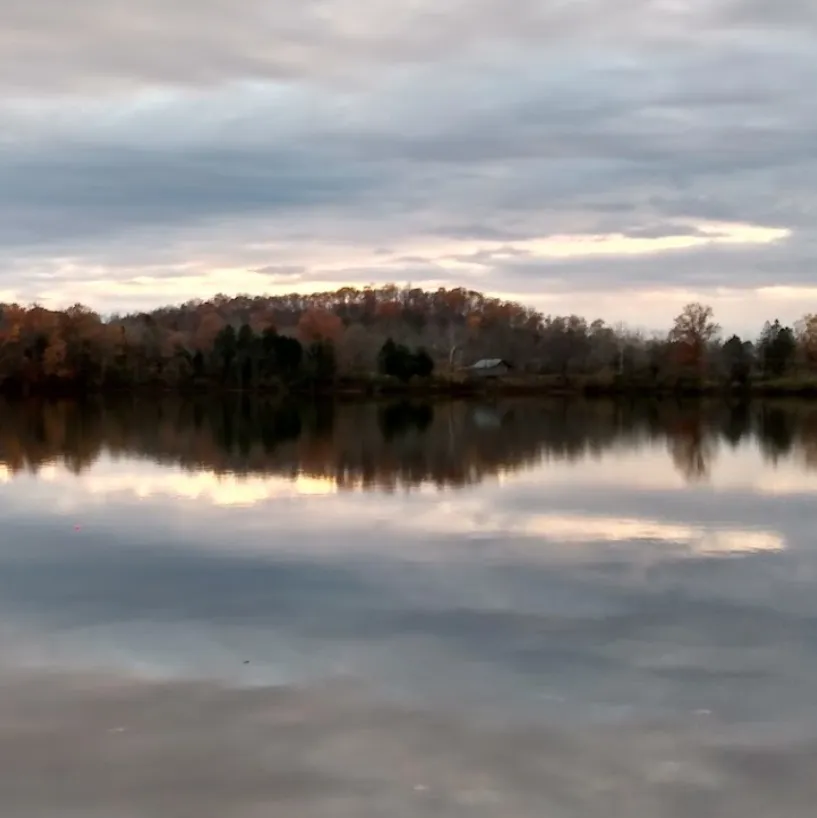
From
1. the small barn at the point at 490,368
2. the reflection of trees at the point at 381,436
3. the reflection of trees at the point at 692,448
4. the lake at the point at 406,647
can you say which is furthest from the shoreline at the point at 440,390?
the lake at the point at 406,647

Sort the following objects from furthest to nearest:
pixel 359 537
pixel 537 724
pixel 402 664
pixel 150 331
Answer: pixel 150 331 → pixel 359 537 → pixel 402 664 → pixel 537 724

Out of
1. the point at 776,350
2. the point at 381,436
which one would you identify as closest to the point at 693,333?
the point at 776,350

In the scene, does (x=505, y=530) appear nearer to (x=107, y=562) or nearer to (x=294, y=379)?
(x=107, y=562)

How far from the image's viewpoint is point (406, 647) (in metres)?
9.57

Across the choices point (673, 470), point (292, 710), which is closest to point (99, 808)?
point (292, 710)

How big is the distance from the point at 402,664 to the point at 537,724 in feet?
5.93

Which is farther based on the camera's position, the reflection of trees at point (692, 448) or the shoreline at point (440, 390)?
the shoreline at point (440, 390)

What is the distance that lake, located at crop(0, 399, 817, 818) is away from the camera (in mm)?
6562

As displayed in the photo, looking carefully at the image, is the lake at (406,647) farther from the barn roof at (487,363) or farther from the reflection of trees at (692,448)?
the barn roof at (487,363)

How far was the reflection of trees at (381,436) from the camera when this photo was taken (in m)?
25.5

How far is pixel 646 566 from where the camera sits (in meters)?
13.2

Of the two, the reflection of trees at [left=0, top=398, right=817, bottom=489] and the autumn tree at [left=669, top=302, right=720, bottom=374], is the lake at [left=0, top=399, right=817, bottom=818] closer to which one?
the reflection of trees at [left=0, top=398, right=817, bottom=489]

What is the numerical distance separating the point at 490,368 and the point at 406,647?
85413 mm

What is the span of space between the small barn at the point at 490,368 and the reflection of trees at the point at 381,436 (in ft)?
92.5
